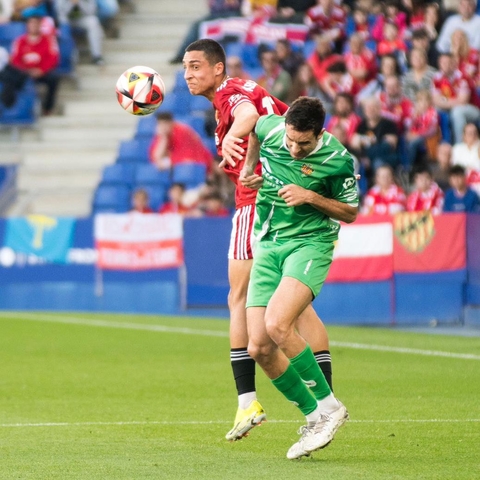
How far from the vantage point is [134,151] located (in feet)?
73.2

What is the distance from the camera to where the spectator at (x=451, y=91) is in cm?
1828

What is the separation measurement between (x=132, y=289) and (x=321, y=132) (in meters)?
12.0

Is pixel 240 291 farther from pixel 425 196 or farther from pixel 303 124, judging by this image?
pixel 425 196

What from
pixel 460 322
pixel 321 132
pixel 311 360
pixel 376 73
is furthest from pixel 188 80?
pixel 376 73

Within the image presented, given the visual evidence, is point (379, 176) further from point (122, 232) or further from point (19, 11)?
point (19, 11)

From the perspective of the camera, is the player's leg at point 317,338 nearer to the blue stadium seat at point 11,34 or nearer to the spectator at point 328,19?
the spectator at point 328,19

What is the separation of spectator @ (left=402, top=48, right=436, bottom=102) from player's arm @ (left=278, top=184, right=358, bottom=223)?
12018 millimetres

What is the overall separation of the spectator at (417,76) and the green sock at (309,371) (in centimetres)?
1234

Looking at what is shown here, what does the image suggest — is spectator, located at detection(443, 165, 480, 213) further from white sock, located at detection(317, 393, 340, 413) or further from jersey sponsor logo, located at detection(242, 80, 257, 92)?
white sock, located at detection(317, 393, 340, 413)

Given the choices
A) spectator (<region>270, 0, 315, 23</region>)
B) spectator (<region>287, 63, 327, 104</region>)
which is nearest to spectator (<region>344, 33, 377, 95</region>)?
spectator (<region>287, 63, 327, 104</region>)

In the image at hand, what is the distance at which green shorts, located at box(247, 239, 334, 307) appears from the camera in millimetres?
7023

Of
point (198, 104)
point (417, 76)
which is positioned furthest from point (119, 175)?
point (417, 76)

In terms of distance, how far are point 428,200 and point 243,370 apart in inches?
359

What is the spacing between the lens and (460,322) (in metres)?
15.8
